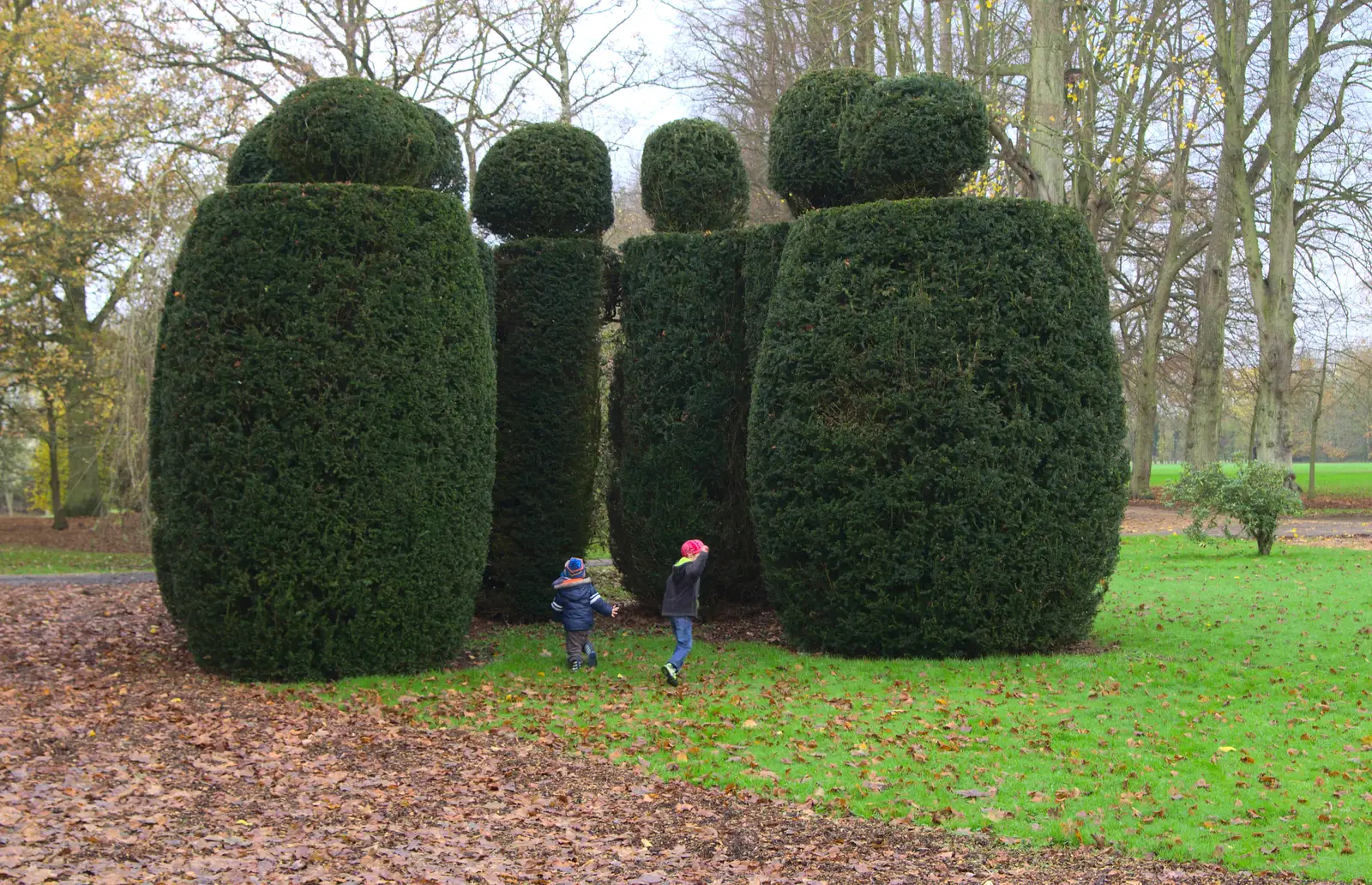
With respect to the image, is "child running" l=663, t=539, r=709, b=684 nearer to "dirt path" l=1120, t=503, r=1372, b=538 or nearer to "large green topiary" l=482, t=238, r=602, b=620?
"large green topiary" l=482, t=238, r=602, b=620

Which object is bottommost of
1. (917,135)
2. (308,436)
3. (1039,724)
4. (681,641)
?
(1039,724)

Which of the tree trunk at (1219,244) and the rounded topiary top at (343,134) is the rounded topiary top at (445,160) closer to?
the rounded topiary top at (343,134)

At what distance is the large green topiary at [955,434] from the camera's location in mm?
8891

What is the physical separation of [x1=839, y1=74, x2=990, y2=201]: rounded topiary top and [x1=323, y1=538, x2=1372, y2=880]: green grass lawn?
4195 millimetres

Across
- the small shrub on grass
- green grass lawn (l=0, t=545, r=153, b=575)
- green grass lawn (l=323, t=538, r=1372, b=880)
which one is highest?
the small shrub on grass

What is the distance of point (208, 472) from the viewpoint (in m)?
8.34

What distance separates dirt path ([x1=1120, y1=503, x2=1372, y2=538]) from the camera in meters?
20.5

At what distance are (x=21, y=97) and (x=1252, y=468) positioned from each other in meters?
22.9

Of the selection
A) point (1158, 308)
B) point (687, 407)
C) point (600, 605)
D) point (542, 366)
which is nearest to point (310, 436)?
point (600, 605)

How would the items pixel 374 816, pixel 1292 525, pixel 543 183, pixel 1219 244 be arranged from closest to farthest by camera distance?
1. pixel 374 816
2. pixel 543 183
3. pixel 1292 525
4. pixel 1219 244

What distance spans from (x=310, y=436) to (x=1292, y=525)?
2155cm

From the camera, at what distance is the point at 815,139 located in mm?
10305

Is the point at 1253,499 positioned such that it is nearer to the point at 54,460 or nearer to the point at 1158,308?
the point at 1158,308

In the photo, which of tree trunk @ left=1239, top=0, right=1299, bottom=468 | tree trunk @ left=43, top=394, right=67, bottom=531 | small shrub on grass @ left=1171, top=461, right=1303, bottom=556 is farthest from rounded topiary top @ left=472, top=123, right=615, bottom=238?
tree trunk @ left=1239, top=0, right=1299, bottom=468
